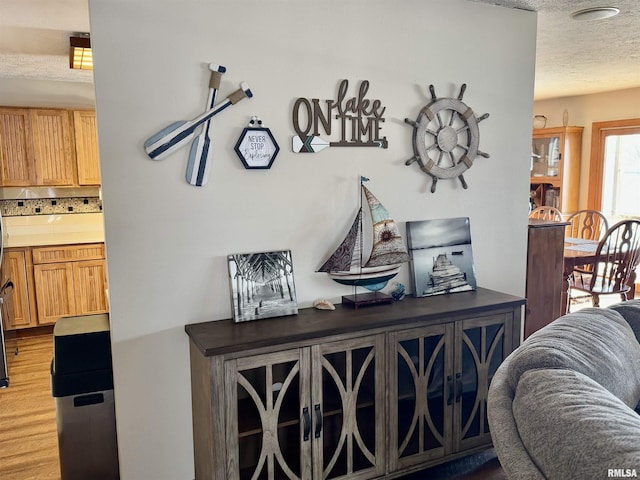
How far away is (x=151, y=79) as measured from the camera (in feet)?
7.02

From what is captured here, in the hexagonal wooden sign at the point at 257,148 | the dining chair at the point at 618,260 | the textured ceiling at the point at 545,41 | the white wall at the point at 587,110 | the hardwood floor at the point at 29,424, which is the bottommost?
the hardwood floor at the point at 29,424

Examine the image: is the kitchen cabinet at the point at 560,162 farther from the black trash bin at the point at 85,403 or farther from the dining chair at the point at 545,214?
the black trash bin at the point at 85,403

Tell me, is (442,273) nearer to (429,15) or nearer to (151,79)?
(429,15)

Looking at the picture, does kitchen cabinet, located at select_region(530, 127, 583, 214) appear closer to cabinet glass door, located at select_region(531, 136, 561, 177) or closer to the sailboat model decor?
cabinet glass door, located at select_region(531, 136, 561, 177)

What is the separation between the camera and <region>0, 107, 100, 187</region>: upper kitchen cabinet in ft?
15.9

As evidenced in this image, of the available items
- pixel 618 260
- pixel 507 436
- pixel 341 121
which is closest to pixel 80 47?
pixel 341 121

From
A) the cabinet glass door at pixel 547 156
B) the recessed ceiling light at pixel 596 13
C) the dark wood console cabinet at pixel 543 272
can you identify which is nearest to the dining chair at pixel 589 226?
the cabinet glass door at pixel 547 156

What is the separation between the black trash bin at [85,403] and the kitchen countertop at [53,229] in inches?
110

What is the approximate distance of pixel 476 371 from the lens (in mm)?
2605

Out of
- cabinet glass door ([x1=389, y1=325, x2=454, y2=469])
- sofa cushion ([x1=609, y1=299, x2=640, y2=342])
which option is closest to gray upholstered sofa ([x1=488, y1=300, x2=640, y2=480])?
sofa cushion ([x1=609, y1=299, x2=640, y2=342])

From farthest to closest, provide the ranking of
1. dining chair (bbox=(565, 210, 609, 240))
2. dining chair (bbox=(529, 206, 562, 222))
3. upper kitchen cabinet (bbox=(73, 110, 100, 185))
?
dining chair (bbox=(529, 206, 562, 222)) → dining chair (bbox=(565, 210, 609, 240)) → upper kitchen cabinet (bbox=(73, 110, 100, 185))

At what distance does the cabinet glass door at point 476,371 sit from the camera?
8.38 feet

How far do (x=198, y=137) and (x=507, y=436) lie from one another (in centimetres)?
163

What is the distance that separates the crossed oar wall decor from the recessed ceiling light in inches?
75.5
